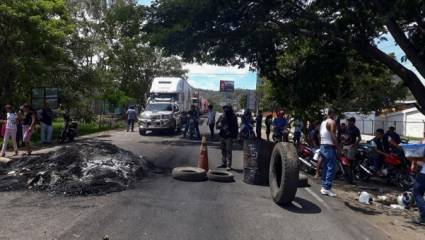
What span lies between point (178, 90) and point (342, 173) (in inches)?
762

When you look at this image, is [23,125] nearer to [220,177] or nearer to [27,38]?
[27,38]

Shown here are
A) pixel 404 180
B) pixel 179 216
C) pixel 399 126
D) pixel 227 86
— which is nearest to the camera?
pixel 179 216

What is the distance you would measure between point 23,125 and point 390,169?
12177 mm

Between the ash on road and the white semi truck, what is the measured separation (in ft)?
48.0

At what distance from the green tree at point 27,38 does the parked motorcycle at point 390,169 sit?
581 inches

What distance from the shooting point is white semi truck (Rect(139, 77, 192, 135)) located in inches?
1057

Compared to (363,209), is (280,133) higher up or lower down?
higher up

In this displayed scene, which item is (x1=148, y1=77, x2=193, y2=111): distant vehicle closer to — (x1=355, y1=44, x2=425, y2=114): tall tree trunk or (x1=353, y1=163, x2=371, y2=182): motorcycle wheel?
(x1=355, y1=44, x2=425, y2=114): tall tree trunk

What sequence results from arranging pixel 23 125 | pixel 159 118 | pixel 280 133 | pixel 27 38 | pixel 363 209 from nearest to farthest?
pixel 363 209
pixel 23 125
pixel 280 133
pixel 27 38
pixel 159 118

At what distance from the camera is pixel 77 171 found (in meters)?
10.2

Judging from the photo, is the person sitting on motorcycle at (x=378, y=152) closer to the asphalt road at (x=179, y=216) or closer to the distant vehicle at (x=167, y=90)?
the asphalt road at (x=179, y=216)

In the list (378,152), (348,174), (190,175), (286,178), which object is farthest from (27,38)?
(286,178)

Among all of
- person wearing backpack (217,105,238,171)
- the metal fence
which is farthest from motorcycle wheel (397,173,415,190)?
the metal fence

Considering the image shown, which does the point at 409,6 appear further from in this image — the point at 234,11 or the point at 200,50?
the point at 200,50
